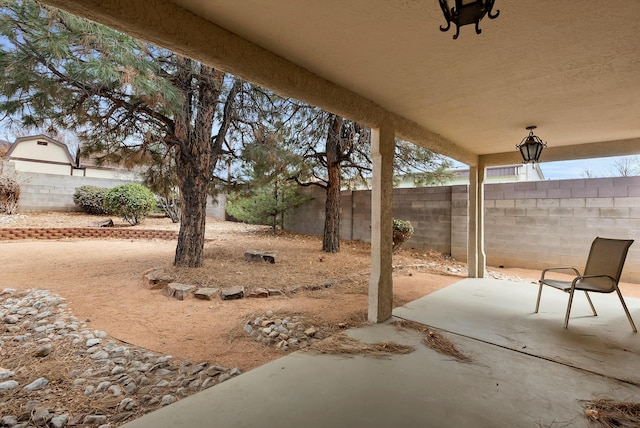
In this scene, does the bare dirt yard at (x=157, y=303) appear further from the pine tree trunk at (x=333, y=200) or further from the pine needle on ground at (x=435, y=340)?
the pine needle on ground at (x=435, y=340)

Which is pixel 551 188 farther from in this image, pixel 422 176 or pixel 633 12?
pixel 633 12

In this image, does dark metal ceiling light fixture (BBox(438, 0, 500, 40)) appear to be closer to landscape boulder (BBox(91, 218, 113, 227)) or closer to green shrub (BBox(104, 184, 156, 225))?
green shrub (BBox(104, 184, 156, 225))

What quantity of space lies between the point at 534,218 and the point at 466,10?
612 centimetres

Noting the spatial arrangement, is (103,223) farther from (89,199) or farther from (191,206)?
(191,206)

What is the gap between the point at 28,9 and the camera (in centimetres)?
277

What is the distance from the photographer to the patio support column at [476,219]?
16.6ft

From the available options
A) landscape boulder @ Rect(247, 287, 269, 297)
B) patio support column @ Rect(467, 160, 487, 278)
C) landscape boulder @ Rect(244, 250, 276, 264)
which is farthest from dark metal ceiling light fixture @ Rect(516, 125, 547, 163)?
landscape boulder @ Rect(244, 250, 276, 264)

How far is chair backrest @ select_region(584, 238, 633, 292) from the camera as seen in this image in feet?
9.47

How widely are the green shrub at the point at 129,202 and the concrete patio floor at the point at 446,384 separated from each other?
969 centimetres

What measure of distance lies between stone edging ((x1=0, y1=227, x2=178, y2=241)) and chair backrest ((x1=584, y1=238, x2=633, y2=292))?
9279 mm

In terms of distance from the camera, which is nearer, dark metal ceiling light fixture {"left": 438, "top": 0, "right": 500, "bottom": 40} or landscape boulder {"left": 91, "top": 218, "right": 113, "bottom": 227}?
dark metal ceiling light fixture {"left": 438, "top": 0, "right": 500, "bottom": 40}

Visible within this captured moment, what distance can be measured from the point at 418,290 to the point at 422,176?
3.54m

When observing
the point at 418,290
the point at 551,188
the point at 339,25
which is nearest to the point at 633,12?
the point at 339,25

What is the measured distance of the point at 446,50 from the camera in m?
1.94
